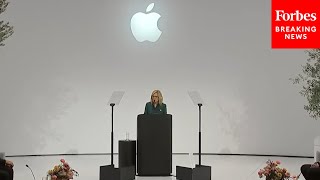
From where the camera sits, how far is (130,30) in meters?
12.9

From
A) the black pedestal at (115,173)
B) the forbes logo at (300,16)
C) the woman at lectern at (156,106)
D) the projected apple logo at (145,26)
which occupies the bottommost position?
the black pedestal at (115,173)

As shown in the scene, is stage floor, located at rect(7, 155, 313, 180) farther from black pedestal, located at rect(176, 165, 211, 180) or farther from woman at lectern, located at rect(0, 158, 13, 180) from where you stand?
woman at lectern, located at rect(0, 158, 13, 180)

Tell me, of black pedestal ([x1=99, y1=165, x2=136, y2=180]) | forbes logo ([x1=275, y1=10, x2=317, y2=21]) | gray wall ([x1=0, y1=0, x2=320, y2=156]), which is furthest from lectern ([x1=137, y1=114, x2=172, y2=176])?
forbes logo ([x1=275, y1=10, x2=317, y2=21])

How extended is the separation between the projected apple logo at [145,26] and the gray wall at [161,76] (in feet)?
1.05

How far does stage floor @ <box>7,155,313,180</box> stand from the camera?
956 cm

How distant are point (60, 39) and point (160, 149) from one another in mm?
4888

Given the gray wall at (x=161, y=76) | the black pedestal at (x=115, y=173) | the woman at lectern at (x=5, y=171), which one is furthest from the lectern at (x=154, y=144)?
the gray wall at (x=161, y=76)

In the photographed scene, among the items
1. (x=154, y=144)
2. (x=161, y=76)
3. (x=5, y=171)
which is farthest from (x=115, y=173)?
(x=161, y=76)

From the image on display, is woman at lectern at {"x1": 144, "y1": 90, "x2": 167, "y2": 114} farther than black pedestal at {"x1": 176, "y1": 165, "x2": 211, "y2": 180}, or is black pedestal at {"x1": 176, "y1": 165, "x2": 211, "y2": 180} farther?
woman at lectern at {"x1": 144, "y1": 90, "x2": 167, "y2": 114}

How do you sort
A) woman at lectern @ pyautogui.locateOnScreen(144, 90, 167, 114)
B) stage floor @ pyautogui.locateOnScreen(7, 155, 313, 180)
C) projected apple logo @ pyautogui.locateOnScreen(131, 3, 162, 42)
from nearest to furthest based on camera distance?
woman at lectern @ pyautogui.locateOnScreen(144, 90, 167, 114)
stage floor @ pyautogui.locateOnScreen(7, 155, 313, 180)
projected apple logo @ pyautogui.locateOnScreen(131, 3, 162, 42)

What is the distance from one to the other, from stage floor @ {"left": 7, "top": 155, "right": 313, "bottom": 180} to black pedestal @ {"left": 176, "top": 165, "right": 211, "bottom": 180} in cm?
29

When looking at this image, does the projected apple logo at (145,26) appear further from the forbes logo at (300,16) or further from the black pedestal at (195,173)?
the black pedestal at (195,173)

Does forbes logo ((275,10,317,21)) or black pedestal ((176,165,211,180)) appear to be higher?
forbes logo ((275,10,317,21))

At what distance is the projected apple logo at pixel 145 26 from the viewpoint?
40.6 ft
